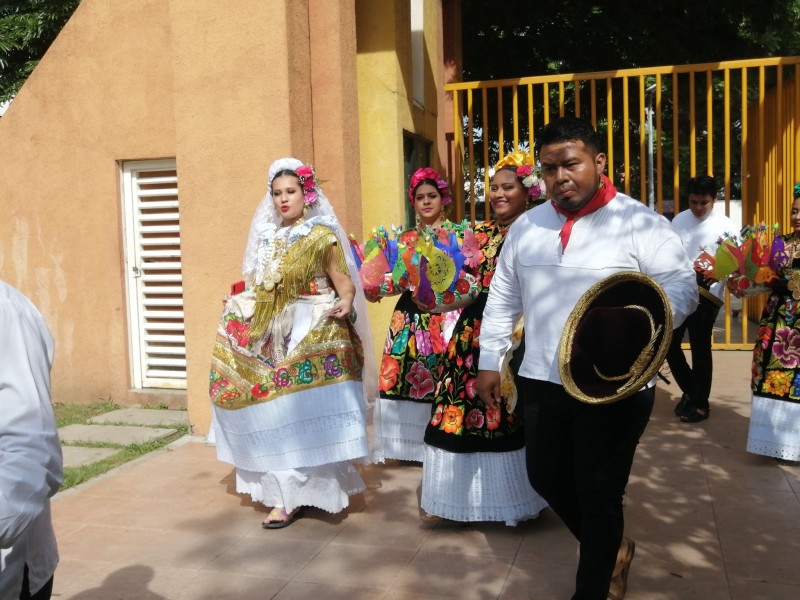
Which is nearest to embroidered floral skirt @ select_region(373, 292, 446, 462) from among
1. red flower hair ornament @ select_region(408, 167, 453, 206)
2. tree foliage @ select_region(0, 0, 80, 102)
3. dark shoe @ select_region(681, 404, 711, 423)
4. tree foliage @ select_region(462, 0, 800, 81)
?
red flower hair ornament @ select_region(408, 167, 453, 206)

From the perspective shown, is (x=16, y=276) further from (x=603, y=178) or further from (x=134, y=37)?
(x=603, y=178)

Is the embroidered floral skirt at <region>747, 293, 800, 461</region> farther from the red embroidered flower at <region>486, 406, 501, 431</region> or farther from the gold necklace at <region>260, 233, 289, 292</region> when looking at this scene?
the gold necklace at <region>260, 233, 289, 292</region>

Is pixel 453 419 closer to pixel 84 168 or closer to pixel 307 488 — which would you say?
pixel 307 488

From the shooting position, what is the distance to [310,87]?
6.10 metres

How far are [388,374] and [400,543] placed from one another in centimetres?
143

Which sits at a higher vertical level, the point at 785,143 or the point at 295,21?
the point at 295,21

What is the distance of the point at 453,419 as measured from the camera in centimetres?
426

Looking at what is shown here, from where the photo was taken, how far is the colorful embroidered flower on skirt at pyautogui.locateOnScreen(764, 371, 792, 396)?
5.21 metres

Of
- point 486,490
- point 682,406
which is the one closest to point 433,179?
point 486,490

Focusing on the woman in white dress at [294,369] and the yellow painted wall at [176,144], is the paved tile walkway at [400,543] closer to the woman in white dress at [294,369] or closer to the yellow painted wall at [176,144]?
the woman in white dress at [294,369]

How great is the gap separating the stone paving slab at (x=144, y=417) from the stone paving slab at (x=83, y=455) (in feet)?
2.28

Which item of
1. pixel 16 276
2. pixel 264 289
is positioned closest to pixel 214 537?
pixel 264 289

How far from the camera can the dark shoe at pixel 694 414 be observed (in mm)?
6324

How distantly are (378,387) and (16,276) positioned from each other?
4281 mm
